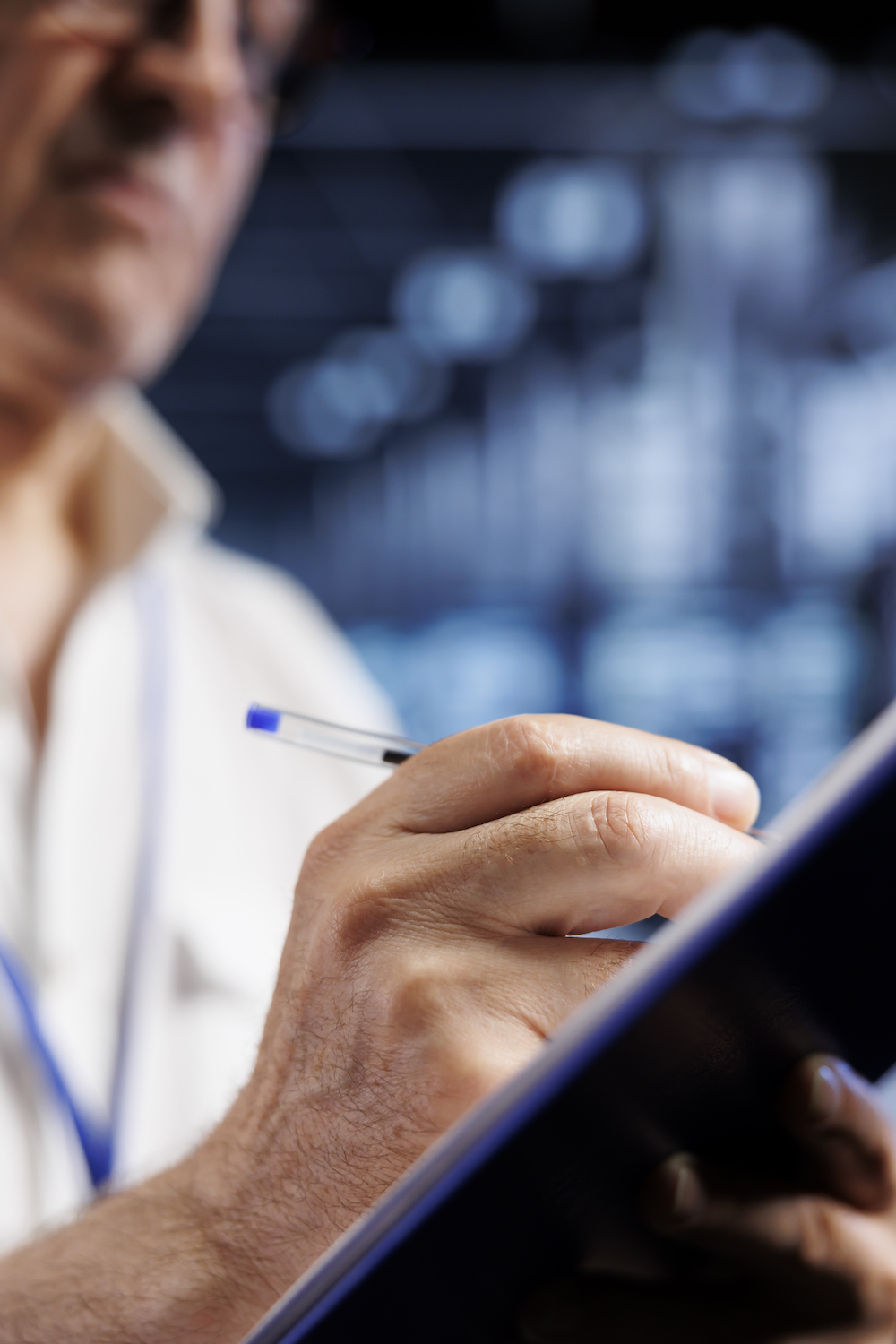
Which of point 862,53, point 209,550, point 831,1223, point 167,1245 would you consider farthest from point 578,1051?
point 862,53

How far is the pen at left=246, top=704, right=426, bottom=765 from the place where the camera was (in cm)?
35

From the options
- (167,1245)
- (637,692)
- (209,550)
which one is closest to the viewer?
(167,1245)

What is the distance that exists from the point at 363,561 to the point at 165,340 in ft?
2.53

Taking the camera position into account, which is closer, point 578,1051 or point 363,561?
point 578,1051

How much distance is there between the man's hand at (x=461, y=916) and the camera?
0.92ft

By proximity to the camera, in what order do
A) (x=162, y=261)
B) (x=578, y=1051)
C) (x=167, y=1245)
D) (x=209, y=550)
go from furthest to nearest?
(x=209, y=550) → (x=162, y=261) → (x=167, y=1245) → (x=578, y=1051)

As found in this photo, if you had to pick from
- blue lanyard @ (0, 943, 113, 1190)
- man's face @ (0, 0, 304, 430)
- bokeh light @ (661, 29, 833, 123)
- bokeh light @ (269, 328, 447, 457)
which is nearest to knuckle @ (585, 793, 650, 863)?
blue lanyard @ (0, 943, 113, 1190)

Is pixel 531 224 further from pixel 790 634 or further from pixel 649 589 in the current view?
pixel 790 634

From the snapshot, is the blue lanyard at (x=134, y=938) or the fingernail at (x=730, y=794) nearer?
the fingernail at (x=730, y=794)

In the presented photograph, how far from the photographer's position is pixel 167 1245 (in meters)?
0.38

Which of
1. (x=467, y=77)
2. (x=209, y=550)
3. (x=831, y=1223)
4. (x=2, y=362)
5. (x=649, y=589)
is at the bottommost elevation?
(x=649, y=589)

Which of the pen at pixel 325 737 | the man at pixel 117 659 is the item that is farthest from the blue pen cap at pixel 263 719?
the man at pixel 117 659

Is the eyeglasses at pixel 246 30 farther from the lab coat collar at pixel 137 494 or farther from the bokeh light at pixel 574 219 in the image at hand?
the bokeh light at pixel 574 219

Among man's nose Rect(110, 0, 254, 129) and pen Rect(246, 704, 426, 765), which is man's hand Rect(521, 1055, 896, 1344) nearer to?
pen Rect(246, 704, 426, 765)
